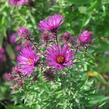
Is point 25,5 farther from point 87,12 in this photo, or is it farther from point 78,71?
point 78,71

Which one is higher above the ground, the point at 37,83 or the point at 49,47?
the point at 49,47

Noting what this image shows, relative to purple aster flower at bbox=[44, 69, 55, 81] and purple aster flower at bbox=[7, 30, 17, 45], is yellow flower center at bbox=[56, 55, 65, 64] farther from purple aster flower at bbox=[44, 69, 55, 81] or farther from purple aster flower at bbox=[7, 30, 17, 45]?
purple aster flower at bbox=[7, 30, 17, 45]

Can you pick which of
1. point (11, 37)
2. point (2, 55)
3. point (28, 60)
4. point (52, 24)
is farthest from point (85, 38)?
point (11, 37)

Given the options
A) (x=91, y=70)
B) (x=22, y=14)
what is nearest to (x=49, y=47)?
(x=91, y=70)

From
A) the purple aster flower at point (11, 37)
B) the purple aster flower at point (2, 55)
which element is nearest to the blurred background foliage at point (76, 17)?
the purple aster flower at point (2, 55)

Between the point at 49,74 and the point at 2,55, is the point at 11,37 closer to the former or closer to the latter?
the point at 2,55

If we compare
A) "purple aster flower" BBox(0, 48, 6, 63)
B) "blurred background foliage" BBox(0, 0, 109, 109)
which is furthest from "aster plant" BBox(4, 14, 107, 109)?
"purple aster flower" BBox(0, 48, 6, 63)
